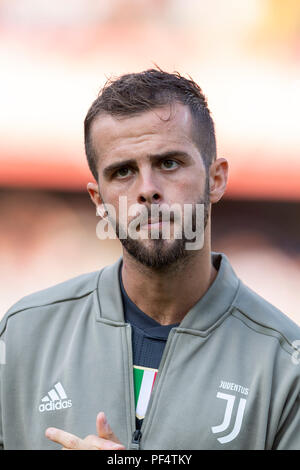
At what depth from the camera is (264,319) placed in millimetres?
1592

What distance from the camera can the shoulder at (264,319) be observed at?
5.10 feet

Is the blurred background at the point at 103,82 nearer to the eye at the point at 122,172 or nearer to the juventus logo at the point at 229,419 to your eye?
the eye at the point at 122,172

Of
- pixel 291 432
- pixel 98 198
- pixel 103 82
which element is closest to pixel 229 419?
pixel 291 432

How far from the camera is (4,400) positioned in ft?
5.25

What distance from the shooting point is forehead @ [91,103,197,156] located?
156 cm

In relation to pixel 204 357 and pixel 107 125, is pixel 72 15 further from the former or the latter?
pixel 204 357

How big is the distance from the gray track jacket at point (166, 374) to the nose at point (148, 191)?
287mm

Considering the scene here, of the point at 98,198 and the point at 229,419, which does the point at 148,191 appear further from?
the point at 229,419

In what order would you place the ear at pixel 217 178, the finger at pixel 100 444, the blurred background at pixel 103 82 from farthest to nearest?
the blurred background at pixel 103 82 → the ear at pixel 217 178 → the finger at pixel 100 444

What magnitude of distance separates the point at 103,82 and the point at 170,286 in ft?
7.34

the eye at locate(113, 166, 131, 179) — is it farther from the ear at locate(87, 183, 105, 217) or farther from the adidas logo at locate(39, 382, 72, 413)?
the adidas logo at locate(39, 382, 72, 413)

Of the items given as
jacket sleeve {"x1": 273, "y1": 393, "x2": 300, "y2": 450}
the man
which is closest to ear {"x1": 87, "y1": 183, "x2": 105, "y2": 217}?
the man

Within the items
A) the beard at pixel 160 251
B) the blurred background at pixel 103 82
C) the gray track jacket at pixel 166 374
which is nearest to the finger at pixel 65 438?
the gray track jacket at pixel 166 374

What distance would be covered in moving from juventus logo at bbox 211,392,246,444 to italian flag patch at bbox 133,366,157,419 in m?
0.17
